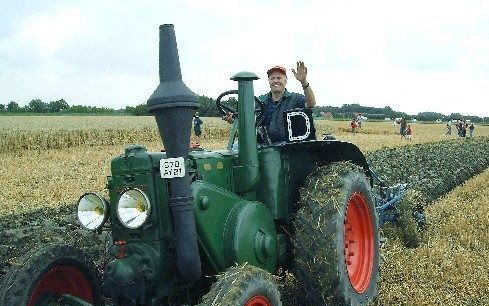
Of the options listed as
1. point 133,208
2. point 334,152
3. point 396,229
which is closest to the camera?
point 133,208

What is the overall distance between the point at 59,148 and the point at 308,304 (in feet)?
78.7

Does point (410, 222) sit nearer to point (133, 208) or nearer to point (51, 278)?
point (133, 208)

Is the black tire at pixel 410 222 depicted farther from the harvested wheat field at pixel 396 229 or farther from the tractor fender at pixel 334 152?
the tractor fender at pixel 334 152

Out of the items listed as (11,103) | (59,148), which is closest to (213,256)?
(59,148)

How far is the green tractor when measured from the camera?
3.31 meters

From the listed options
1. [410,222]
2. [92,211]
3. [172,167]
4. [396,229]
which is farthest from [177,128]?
[396,229]

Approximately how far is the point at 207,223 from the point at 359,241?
6.03ft

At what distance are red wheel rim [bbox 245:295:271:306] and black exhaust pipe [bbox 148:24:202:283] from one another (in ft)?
1.30

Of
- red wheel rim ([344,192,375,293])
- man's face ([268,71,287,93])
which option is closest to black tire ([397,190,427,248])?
red wheel rim ([344,192,375,293])

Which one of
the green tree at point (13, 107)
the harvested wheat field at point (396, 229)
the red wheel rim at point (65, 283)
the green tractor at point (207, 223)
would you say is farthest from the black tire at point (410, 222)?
the green tree at point (13, 107)

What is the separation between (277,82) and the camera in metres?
5.30

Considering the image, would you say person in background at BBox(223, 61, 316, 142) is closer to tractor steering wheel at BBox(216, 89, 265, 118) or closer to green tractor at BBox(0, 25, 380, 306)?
tractor steering wheel at BBox(216, 89, 265, 118)

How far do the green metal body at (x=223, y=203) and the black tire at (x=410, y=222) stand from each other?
2.47 m

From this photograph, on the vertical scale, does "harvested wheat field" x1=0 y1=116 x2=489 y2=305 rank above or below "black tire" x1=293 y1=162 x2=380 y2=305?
below
